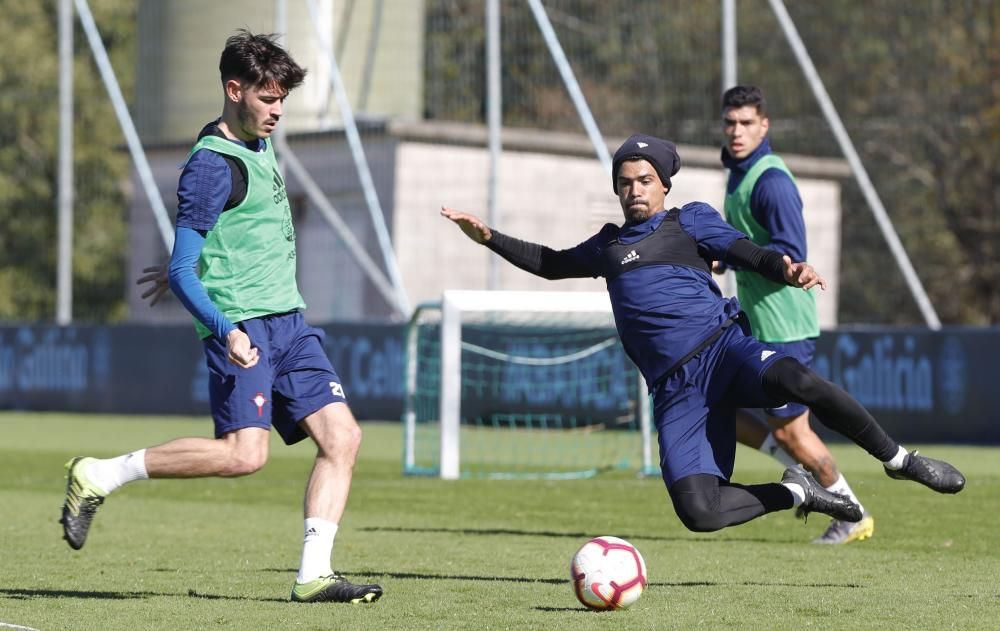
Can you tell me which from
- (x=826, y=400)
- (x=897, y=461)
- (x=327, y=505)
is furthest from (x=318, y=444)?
(x=897, y=461)

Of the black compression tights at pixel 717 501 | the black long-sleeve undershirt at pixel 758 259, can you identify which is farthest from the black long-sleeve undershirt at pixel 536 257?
the black compression tights at pixel 717 501

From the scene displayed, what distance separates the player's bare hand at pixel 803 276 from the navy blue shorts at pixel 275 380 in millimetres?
1845

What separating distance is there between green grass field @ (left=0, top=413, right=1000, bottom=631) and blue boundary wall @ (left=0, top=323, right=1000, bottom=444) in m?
3.29

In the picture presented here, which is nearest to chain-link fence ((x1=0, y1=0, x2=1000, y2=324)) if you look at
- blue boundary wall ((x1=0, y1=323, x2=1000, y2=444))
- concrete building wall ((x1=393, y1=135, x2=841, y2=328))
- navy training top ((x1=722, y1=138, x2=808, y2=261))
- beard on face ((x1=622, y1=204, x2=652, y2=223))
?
concrete building wall ((x1=393, y1=135, x2=841, y2=328))

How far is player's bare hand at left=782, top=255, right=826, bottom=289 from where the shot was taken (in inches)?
287

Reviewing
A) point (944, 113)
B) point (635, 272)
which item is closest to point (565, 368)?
point (944, 113)

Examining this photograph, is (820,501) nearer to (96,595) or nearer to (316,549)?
(316,549)

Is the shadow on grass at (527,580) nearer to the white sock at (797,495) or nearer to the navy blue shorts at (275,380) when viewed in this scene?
the white sock at (797,495)

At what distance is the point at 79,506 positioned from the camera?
7.35 m

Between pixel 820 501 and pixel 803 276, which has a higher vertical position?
pixel 803 276

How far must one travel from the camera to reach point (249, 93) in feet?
24.0

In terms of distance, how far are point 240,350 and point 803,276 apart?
7.26 feet

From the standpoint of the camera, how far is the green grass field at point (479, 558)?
23.0 feet

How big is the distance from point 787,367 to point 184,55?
2347 cm
